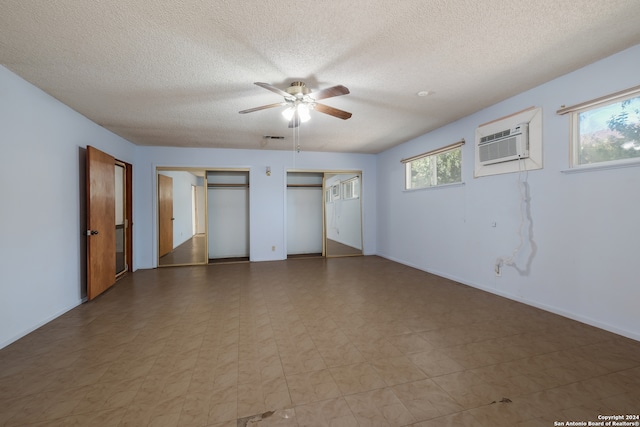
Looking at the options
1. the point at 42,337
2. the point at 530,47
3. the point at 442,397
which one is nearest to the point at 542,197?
the point at 530,47

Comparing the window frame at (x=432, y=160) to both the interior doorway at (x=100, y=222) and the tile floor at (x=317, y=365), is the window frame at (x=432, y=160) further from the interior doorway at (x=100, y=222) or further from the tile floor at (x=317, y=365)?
the interior doorway at (x=100, y=222)

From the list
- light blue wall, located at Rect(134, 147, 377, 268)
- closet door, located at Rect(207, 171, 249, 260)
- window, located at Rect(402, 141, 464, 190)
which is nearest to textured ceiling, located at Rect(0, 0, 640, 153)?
window, located at Rect(402, 141, 464, 190)

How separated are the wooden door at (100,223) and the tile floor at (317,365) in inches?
20.2

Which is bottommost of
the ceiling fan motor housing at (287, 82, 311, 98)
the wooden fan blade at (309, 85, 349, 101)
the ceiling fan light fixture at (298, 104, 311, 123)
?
the ceiling fan light fixture at (298, 104, 311, 123)

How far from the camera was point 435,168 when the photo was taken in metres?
4.74

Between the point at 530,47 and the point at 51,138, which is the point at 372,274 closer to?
the point at 530,47

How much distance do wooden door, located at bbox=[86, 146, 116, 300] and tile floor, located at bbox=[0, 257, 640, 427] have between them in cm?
51

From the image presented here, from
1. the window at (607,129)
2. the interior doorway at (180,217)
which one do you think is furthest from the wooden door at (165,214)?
the window at (607,129)

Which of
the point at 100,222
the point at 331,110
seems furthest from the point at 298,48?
the point at 100,222

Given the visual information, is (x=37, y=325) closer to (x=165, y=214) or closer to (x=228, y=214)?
(x=228, y=214)

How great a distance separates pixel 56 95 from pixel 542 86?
541cm

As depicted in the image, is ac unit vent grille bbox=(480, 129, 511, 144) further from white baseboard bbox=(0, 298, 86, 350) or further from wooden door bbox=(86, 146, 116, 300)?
white baseboard bbox=(0, 298, 86, 350)

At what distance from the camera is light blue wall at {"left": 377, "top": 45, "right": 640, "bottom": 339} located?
2.34 metres

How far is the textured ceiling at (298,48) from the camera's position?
5.86 ft
